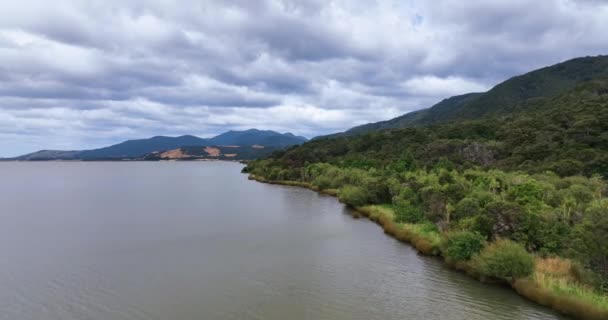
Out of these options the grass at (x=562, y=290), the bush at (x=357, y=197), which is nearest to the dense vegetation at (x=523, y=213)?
the grass at (x=562, y=290)

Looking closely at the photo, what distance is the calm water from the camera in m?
25.0

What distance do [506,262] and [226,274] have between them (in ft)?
66.4

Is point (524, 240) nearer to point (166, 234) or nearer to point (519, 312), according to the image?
point (519, 312)

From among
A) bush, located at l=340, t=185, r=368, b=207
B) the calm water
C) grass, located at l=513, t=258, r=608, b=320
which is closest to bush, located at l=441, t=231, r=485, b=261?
the calm water

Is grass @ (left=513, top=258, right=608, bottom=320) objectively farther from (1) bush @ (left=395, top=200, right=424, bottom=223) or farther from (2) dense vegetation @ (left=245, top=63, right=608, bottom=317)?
(1) bush @ (left=395, top=200, right=424, bottom=223)

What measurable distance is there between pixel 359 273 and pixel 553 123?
10834 centimetres

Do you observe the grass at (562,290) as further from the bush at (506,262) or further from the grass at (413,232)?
the grass at (413,232)

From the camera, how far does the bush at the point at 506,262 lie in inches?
1108

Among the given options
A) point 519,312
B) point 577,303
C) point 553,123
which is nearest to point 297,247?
point 519,312

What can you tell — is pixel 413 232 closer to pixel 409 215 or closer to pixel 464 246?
pixel 409 215

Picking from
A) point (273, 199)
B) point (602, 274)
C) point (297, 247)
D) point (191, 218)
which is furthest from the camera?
point (273, 199)

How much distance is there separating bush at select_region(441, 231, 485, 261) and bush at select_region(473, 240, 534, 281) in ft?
8.11

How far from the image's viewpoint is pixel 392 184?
216 ft

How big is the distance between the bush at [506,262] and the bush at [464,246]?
2471 mm
